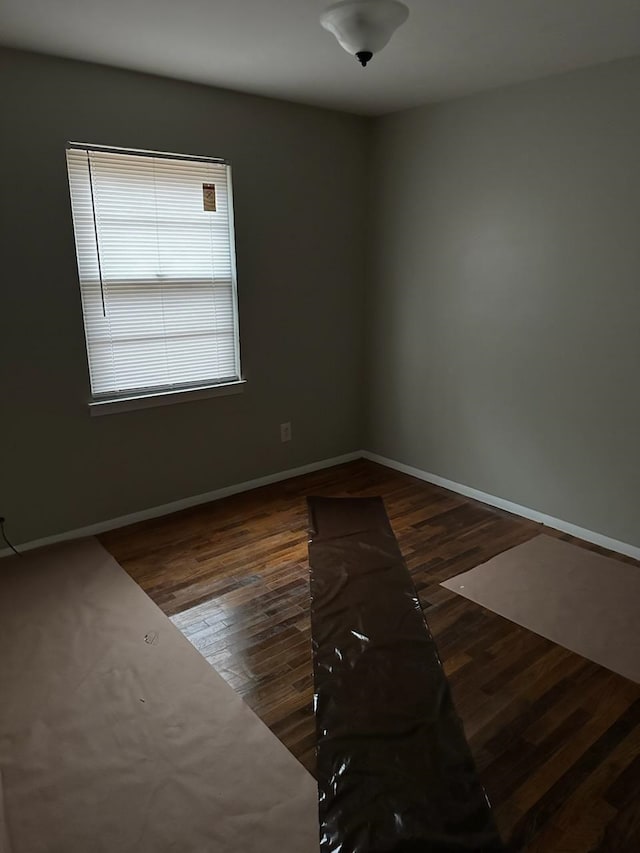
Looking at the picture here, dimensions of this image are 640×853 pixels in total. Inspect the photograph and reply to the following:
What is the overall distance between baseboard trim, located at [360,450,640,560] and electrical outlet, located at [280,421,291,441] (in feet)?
2.48

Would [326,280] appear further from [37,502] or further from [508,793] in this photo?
[508,793]

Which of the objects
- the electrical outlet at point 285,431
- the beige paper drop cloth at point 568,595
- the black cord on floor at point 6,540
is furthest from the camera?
the electrical outlet at point 285,431

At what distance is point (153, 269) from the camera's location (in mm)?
3201

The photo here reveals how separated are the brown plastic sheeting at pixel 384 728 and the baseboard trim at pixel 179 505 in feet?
3.51

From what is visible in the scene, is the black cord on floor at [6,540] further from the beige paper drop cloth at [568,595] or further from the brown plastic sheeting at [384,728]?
the beige paper drop cloth at [568,595]

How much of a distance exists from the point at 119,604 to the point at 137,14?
2374mm

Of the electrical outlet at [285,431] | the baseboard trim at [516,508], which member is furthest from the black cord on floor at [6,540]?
the baseboard trim at [516,508]

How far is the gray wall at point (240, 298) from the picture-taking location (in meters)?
2.77

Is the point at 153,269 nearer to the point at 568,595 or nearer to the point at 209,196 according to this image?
the point at 209,196

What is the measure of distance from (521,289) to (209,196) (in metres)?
1.86

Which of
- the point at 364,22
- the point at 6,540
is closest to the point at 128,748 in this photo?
the point at 6,540

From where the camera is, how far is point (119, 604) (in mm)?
2580

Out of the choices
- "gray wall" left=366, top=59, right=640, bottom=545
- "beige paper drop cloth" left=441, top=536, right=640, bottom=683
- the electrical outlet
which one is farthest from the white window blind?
"beige paper drop cloth" left=441, top=536, right=640, bottom=683

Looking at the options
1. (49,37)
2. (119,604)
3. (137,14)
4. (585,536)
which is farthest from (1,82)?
(585,536)
